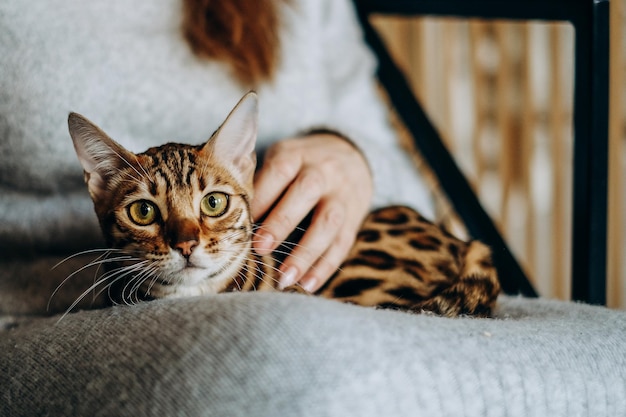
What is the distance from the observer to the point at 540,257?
199 centimetres

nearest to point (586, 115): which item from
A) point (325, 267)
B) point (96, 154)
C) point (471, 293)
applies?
point (471, 293)

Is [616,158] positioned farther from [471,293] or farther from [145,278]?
[145,278]

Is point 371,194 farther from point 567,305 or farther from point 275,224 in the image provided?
point 567,305

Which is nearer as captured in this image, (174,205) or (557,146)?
(174,205)

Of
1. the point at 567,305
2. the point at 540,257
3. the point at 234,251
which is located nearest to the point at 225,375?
the point at 234,251

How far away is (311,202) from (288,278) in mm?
114

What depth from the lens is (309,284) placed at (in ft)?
2.49

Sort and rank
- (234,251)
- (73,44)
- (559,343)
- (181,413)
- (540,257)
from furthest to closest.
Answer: (540,257) < (73,44) < (234,251) < (559,343) < (181,413)

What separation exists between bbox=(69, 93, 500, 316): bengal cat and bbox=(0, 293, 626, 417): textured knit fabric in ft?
0.37

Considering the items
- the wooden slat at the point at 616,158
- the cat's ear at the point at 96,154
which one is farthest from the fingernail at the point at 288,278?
the wooden slat at the point at 616,158

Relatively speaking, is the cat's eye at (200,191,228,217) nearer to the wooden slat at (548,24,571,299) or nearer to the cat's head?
the cat's head

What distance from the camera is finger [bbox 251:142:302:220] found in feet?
2.64

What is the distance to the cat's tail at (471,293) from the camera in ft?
2.30

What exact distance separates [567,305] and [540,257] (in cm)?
132
